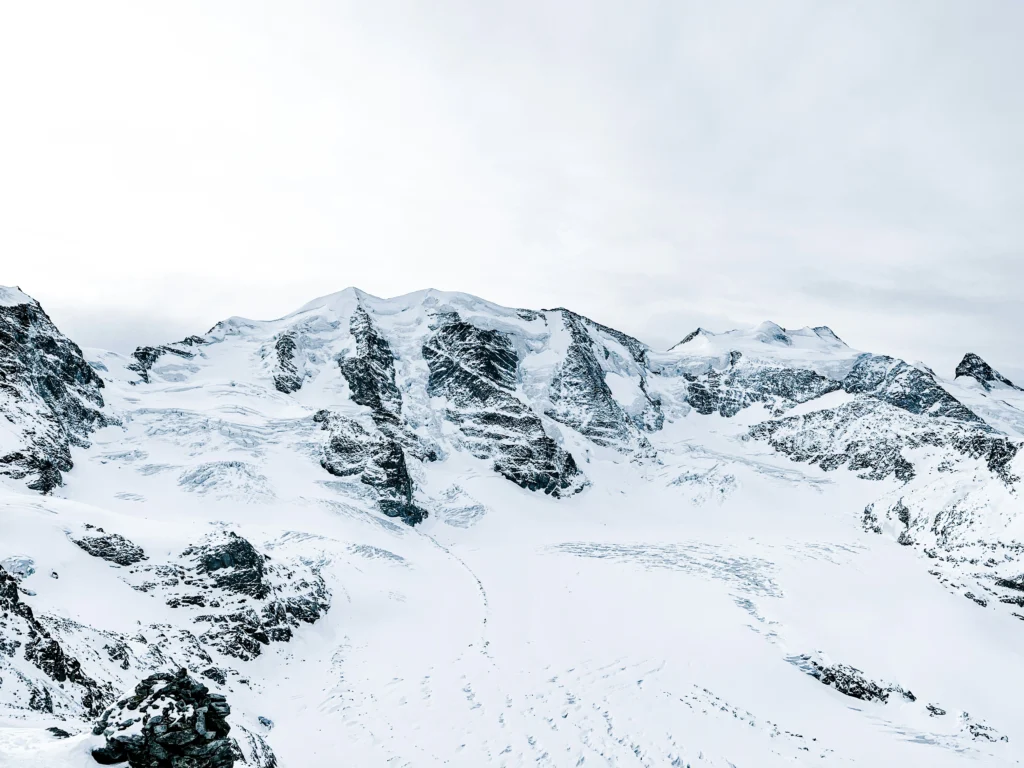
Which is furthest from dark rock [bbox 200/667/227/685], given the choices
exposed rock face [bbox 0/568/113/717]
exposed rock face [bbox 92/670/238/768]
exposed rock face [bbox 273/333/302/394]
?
exposed rock face [bbox 273/333/302/394]

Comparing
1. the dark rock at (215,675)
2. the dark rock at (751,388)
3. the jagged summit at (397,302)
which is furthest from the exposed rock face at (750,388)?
the dark rock at (215,675)

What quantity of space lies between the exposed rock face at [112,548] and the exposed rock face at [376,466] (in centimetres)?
3906

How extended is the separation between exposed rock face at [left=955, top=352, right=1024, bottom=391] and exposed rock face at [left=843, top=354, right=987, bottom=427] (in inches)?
1498

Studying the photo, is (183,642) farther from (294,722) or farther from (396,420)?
(396,420)

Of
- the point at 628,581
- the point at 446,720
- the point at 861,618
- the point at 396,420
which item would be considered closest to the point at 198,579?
the point at 446,720

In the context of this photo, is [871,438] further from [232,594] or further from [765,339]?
[232,594]

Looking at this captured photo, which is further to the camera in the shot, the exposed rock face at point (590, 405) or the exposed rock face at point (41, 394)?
the exposed rock face at point (590, 405)

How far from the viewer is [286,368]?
102 meters

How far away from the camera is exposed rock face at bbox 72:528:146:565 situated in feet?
99.2

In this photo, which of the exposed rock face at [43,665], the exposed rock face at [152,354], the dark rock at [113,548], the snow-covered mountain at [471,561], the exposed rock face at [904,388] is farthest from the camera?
the exposed rock face at [904,388]

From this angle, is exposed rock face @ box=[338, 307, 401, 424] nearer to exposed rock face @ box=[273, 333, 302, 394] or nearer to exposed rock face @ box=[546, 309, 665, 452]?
exposed rock face @ box=[273, 333, 302, 394]

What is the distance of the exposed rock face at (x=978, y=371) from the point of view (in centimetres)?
16638

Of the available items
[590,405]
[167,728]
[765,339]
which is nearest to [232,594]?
[167,728]

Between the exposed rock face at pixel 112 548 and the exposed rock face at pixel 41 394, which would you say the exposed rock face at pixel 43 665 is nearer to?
the exposed rock face at pixel 112 548
